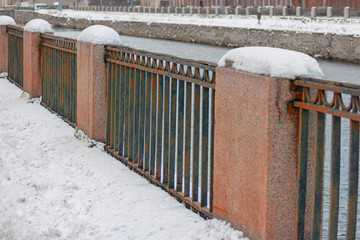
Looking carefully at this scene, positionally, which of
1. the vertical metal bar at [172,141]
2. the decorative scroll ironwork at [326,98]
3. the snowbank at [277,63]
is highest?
the snowbank at [277,63]

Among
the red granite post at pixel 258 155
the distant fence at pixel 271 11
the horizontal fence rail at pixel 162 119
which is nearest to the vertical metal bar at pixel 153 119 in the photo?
the horizontal fence rail at pixel 162 119

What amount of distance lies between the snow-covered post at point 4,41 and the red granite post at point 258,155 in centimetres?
1164

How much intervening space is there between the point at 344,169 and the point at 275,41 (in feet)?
93.5

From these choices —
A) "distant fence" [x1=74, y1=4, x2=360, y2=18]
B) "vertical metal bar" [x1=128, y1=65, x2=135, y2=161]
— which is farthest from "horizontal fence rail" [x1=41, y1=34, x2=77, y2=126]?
"distant fence" [x1=74, y1=4, x2=360, y2=18]

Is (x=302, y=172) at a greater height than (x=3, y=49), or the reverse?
(x=3, y=49)

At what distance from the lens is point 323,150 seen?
406 centimetres

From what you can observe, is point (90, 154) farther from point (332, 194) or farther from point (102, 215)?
point (332, 194)

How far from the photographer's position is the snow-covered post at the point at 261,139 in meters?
4.29

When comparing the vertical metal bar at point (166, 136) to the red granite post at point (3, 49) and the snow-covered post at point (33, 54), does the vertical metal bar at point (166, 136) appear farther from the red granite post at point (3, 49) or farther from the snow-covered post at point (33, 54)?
the red granite post at point (3, 49)

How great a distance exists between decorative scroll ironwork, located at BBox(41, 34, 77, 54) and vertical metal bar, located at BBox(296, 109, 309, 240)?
5253mm

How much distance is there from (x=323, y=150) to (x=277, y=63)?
63 centimetres

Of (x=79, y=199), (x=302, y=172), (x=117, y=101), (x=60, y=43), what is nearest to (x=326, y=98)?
(x=302, y=172)

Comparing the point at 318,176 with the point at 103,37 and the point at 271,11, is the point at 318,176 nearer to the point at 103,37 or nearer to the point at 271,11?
the point at 103,37

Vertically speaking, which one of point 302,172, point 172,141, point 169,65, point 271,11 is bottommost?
point 172,141
